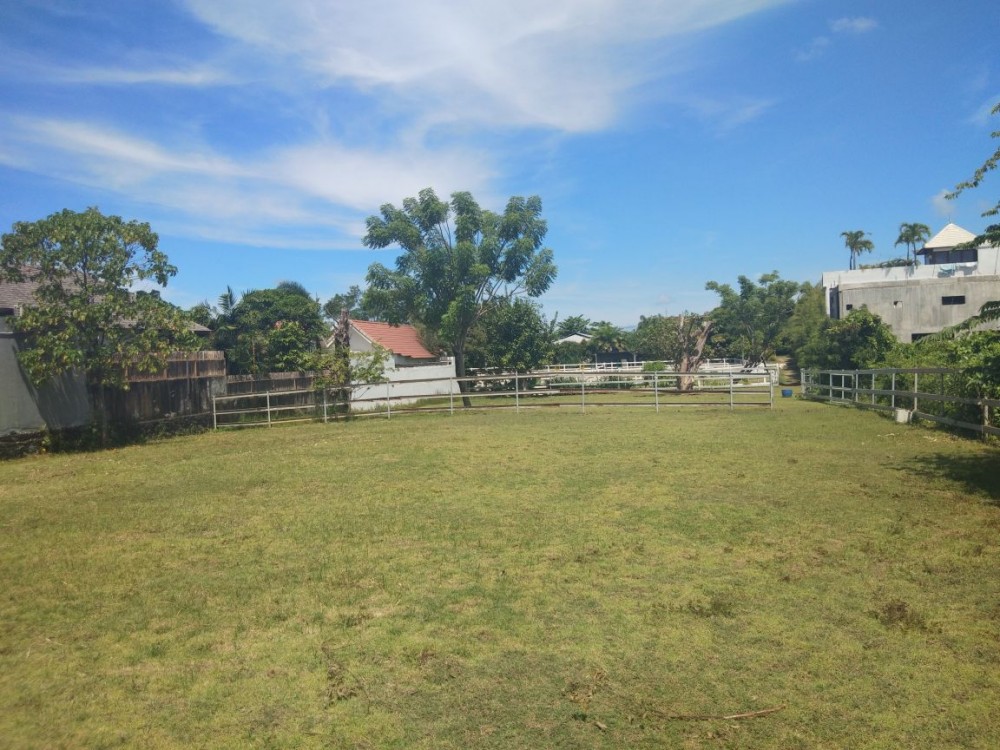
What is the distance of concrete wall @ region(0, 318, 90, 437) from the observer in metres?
12.9

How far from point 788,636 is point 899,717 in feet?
2.91

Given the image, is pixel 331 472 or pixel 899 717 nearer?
pixel 899 717

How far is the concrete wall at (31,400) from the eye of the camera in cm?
1293

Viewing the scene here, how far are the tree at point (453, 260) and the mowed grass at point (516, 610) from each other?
68.9 feet

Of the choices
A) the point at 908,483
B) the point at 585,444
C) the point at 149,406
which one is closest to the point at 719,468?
the point at 908,483

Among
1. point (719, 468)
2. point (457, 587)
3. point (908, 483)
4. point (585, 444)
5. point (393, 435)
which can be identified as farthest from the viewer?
point (393, 435)

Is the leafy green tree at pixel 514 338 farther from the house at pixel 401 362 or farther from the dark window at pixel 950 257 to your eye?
the dark window at pixel 950 257

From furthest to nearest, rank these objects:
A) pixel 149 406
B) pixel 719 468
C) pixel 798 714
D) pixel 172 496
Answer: pixel 149 406, pixel 719 468, pixel 172 496, pixel 798 714

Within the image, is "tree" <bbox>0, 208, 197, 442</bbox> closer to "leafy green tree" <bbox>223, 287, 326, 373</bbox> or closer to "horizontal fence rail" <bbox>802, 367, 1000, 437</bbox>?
"leafy green tree" <bbox>223, 287, 326, 373</bbox>

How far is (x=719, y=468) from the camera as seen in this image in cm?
942

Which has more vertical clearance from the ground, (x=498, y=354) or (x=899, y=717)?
(x=498, y=354)

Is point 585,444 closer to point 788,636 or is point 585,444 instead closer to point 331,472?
point 331,472

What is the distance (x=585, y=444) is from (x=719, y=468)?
3541 millimetres

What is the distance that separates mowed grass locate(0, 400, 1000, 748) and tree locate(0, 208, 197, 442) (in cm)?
528
